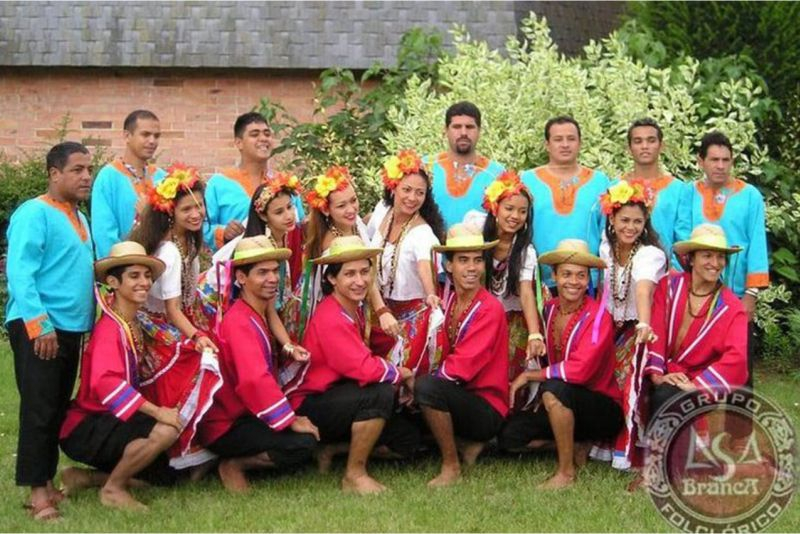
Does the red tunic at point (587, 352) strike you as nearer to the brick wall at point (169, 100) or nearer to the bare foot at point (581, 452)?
the bare foot at point (581, 452)

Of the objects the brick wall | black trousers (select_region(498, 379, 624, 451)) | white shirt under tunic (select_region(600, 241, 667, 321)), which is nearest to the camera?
black trousers (select_region(498, 379, 624, 451))

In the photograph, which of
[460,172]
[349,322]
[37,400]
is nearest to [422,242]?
[349,322]

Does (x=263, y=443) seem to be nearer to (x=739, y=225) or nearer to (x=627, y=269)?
(x=627, y=269)

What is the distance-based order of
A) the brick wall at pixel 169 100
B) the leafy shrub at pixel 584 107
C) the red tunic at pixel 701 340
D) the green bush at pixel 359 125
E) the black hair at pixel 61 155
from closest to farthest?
the black hair at pixel 61 155
the red tunic at pixel 701 340
the leafy shrub at pixel 584 107
the green bush at pixel 359 125
the brick wall at pixel 169 100

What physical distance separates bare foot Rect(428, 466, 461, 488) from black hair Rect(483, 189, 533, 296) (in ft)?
3.45

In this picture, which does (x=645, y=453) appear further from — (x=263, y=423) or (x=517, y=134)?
(x=517, y=134)

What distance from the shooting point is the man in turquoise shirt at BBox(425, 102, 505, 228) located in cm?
816

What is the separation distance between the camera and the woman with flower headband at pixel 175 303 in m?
6.99

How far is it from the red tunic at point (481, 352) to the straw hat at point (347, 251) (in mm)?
622

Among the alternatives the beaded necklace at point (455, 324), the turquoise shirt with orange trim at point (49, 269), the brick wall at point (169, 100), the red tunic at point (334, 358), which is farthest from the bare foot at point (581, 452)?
the brick wall at point (169, 100)

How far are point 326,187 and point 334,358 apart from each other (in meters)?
0.97

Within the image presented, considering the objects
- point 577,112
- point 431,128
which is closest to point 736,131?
point 577,112

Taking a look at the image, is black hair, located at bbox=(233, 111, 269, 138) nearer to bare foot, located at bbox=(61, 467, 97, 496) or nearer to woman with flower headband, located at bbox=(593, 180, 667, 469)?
woman with flower headband, located at bbox=(593, 180, 667, 469)

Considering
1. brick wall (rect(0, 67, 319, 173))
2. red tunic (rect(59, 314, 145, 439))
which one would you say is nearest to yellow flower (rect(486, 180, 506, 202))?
red tunic (rect(59, 314, 145, 439))
